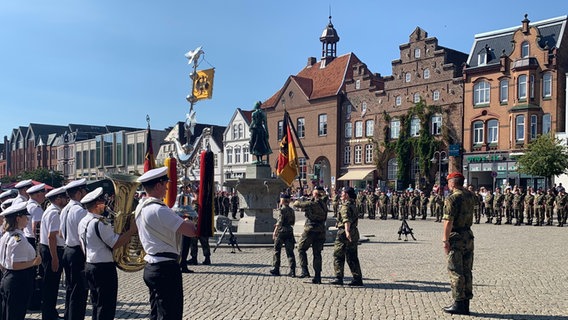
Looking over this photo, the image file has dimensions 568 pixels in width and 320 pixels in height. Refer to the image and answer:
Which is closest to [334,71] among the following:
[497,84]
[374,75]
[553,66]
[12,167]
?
[374,75]

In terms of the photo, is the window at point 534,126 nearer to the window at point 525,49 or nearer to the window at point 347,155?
the window at point 525,49

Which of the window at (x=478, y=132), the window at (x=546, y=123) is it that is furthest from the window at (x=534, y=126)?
the window at (x=478, y=132)

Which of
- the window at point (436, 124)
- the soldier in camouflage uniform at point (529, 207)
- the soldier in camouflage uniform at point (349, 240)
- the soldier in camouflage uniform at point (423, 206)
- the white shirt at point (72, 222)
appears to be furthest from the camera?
the window at point (436, 124)

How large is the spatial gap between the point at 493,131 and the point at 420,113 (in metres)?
6.22

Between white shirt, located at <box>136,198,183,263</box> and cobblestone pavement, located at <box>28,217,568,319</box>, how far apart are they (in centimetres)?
296

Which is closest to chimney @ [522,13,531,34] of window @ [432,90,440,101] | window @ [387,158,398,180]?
window @ [432,90,440,101]

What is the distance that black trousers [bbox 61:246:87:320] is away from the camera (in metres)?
6.53

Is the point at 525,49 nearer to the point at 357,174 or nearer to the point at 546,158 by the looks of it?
the point at 546,158

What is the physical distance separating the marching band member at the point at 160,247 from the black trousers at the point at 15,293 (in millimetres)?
1907

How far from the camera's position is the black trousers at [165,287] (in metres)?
5.18

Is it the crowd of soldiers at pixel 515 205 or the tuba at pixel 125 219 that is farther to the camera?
the crowd of soldiers at pixel 515 205

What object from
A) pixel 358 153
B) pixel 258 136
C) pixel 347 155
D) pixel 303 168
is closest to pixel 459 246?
pixel 258 136

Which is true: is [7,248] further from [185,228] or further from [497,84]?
[497,84]

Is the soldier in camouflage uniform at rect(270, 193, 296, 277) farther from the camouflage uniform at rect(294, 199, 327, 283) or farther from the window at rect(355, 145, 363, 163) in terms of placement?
the window at rect(355, 145, 363, 163)
